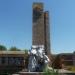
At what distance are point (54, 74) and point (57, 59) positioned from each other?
1610 cm

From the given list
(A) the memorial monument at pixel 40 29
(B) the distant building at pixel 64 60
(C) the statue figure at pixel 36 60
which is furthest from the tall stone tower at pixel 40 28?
(C) the statue figure at pixel 36 60

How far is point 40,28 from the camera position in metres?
23.4

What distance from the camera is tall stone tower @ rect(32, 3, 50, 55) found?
22.7 meters

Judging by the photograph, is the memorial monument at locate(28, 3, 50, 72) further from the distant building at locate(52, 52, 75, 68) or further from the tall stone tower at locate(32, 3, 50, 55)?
the distant building at locate(52, 52, 75, 68)

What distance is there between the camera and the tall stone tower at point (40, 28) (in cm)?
2269

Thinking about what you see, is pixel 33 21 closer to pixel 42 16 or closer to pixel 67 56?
pixel 42 16

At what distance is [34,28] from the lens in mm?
23094

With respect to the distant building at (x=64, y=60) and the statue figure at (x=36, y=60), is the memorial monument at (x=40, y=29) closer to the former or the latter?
the statue figure at (x=36, y=60)

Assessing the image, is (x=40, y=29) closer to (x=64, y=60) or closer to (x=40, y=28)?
(x=40, y=28)

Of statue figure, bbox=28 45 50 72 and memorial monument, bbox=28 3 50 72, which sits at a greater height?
memorial monument, bbox=28 3 50 72

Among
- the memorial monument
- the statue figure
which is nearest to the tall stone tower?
the memorial monument

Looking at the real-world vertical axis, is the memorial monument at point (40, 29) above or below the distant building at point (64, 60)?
above

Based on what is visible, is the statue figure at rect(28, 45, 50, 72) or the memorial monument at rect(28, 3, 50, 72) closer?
the statue figure at rect(28, 45, 50, 72)

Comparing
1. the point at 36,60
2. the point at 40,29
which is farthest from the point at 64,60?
the point at 36,60
